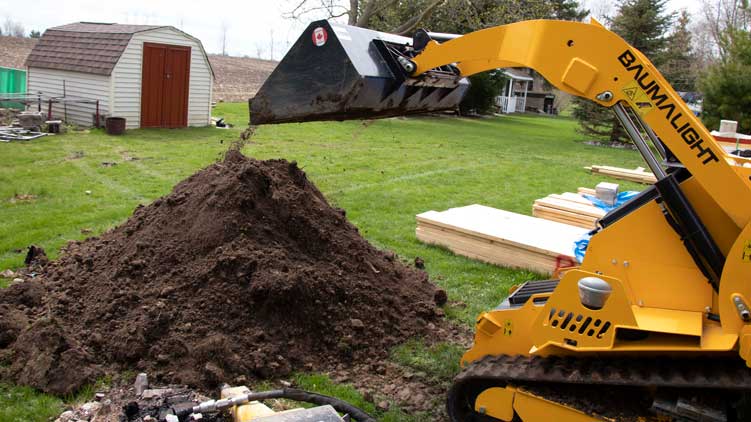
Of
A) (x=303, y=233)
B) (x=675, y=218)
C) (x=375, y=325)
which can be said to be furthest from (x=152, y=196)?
(x=675, y=218)

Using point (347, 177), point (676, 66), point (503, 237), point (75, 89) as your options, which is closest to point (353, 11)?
point (347, 177)

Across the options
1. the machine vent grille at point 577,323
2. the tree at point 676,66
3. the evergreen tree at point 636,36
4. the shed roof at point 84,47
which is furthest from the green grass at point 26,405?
the tree at point 676,66

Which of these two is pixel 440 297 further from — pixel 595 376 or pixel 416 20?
pixel 416 20

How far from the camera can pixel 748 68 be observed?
849 inches

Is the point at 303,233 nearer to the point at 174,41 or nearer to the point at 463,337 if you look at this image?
the point at 463,337

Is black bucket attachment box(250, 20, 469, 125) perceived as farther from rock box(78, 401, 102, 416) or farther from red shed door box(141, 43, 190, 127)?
red shed door box(141, 43, 190, 127)

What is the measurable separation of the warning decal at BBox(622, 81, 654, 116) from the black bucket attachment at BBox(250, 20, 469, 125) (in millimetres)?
1641

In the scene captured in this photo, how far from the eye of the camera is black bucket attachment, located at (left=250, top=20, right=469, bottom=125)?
4793 mm

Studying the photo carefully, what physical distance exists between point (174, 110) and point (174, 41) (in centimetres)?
187

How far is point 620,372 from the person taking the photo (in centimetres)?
373

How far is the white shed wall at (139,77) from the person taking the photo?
17.4 metres

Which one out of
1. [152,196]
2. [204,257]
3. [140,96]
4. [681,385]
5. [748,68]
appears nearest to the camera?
[681,385]

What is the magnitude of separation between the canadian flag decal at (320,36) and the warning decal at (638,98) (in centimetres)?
208

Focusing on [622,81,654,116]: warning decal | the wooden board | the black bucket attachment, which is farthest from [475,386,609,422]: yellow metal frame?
the wooden board
